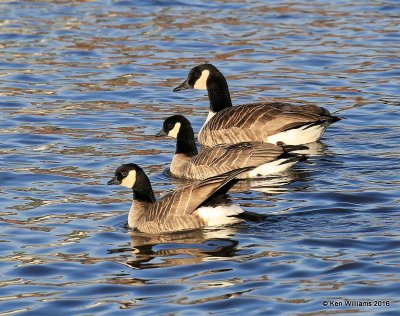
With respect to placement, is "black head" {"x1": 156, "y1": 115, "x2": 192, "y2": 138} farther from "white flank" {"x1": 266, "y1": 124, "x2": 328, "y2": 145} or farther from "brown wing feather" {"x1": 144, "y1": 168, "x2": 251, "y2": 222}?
"brown wing feather" {"x1": 144, "y1": 168, "x2": 251, "y2": 222}

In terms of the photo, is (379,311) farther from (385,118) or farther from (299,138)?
(385,118)

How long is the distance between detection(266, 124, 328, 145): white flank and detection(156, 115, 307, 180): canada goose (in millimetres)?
1044

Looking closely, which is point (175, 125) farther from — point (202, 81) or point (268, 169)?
point (202, 81)

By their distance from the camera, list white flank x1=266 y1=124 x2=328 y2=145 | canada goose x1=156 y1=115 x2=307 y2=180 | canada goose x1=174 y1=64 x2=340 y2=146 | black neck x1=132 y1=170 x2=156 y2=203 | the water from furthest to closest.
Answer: white flank x1=266 y1=124 x2=328 y2=145 < canada goose x1=174 y1=64 x2=340 y2=146 < canada goose x1=156 y1=115 x2=307 y2=180 < black neck x1=132 y1=170 x2=156 y2=203 < the water

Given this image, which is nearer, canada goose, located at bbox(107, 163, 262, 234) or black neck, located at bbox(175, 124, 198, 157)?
canada goose, located at bbox(107, 163, 262, 234)

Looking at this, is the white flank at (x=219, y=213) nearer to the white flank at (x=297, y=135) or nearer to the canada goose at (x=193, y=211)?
the canada goose at (x=193, y=211)

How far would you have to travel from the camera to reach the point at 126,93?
2044 cm

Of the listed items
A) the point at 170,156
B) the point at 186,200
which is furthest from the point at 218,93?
the point at 186,200

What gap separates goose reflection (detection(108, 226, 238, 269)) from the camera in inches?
467

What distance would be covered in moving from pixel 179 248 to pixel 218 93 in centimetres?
639

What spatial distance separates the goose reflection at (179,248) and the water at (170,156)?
0.03m

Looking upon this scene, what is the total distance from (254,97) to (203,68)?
6.04 ft

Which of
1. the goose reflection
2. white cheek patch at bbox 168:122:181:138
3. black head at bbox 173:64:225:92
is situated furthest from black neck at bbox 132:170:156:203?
black head at bbox 173:64:225:92

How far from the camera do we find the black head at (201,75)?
18.6 metres
